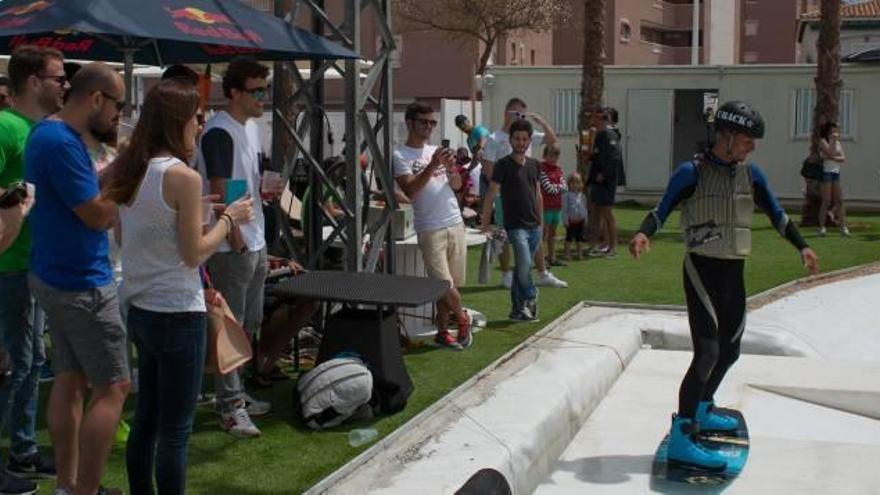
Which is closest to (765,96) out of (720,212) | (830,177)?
(830,177)

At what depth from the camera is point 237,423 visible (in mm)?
5926

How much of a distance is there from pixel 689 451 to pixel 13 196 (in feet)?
12.0

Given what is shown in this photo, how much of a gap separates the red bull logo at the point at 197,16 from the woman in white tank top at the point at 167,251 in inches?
70.6

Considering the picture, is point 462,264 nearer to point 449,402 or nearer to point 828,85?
point 449,402

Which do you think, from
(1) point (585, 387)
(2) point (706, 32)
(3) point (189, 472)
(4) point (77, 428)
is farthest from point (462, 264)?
(2) point (706, 32)

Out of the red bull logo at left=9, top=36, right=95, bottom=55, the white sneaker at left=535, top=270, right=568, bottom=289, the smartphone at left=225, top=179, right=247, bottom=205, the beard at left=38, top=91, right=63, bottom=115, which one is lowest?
the white sneaker at left=535, top=270, right=568, bottom=289

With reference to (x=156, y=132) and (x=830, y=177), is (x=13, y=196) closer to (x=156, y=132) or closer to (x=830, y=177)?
(x=156, y=132)

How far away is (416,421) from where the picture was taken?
5996mm

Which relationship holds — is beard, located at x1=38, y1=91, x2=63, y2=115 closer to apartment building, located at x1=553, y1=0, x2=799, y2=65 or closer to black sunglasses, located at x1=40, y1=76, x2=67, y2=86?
black sunglasses, located at x1=40, y1=76, x2=67, y2=86

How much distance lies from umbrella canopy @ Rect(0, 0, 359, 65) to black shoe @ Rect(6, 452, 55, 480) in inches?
78.2

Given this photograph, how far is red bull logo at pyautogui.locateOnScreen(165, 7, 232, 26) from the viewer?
5848 mm

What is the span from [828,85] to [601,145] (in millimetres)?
6602

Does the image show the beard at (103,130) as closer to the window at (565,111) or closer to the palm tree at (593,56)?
the palm tree at (593,56)

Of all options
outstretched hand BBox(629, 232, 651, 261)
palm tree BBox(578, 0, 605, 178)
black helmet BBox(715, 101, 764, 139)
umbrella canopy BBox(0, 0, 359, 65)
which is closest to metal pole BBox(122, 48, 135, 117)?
umbrella canopy BBox(0, 0, 359, 65)
